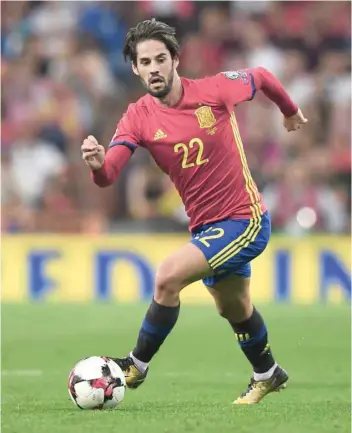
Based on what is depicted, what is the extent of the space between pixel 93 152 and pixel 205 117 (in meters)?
0.87

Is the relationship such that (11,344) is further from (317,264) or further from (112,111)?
(112,111)

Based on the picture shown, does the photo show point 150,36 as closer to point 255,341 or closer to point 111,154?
point 111,154

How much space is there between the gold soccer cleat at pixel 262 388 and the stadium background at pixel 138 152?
7.28 metres

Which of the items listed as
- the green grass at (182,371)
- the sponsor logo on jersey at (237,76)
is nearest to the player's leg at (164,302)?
the green grass at (182,371)

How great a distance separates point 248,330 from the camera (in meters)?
6.86

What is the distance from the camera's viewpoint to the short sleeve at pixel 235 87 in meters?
6.66

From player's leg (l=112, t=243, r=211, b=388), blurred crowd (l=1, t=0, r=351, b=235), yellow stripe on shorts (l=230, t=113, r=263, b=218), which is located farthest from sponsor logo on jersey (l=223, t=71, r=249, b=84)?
blurred crowd (l=1, t=0, r=351, b=235)

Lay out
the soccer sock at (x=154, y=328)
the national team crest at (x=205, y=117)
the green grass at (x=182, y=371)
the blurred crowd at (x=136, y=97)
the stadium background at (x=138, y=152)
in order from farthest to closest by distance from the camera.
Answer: the blurred crowd at (x=136, y=97), the stadium background at (x=138, y=152), the national team crest at (x=205, y=117), the soccer sock at (x=154, y=328), the green grass at (x=182, y=371)

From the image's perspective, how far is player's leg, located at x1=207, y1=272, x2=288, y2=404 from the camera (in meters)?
6.68

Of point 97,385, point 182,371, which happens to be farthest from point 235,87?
point 182,371

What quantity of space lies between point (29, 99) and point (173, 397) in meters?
9.93

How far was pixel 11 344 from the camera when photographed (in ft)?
33.3

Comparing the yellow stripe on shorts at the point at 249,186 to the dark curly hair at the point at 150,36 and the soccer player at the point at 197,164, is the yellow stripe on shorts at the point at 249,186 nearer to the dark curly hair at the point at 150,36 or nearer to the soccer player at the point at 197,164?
the soccer player at the point at 197,164

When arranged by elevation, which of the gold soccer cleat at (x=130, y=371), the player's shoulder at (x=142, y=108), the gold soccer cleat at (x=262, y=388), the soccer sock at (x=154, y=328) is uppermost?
the player's shoulder at (x=142, y=108)
